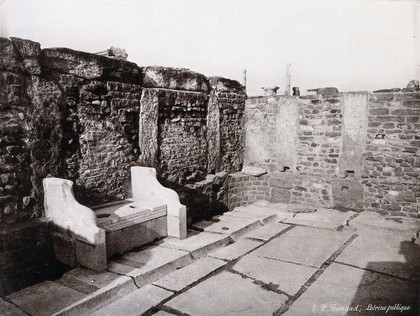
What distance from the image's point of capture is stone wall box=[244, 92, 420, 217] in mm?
6168

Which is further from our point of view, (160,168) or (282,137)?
(282,137)

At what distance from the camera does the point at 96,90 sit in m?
4.82

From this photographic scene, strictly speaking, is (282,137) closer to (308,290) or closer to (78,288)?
(308,290)

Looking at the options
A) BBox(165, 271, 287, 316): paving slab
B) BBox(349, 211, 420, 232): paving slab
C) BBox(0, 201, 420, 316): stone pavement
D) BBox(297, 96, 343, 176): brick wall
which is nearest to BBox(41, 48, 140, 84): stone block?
BBox(0, 201, 420, 316): stone pavement

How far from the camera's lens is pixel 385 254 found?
15.3 feet

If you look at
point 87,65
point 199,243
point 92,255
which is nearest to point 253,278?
point 199,243

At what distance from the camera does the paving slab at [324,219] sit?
598cm

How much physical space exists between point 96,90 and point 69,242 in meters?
2.16

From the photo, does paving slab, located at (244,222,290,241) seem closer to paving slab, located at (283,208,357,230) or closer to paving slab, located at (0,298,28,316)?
paving slab, located at (283,208,357,230)

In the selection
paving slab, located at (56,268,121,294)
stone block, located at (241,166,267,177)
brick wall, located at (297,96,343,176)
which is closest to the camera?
paving slab, located at (56,268,121,294)

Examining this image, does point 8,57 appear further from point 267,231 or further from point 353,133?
point 353,133

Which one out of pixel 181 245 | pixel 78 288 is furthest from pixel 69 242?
pixel 181 245

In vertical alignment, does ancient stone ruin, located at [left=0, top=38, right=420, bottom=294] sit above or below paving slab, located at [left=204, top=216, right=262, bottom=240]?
above

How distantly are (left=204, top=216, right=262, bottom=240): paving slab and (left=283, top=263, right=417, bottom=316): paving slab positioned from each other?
1.72 metres
